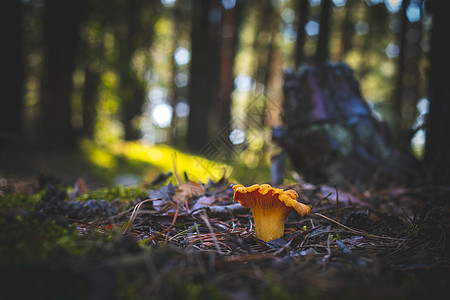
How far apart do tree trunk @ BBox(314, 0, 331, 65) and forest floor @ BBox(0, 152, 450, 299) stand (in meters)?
6.77

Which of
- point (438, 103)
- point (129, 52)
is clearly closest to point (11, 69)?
point (129, 52)

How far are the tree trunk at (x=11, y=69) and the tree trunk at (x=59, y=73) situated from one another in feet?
3.04

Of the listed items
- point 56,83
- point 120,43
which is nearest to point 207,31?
point 120,43

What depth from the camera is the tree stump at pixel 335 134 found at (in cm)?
328

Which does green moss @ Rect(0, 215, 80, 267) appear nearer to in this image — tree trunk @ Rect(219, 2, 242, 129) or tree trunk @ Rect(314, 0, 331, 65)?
tree trunk @ Rect(314, 0, 331, 65)

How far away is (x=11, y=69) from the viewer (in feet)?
18.8

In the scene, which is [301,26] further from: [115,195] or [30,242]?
[30,242]

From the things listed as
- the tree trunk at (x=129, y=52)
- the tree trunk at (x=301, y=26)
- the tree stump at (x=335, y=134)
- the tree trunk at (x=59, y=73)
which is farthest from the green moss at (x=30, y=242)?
the tree trunk at (x=301, y=26)

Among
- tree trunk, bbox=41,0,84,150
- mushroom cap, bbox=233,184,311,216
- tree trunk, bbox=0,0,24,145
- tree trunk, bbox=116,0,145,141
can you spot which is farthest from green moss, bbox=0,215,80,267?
tree trunk, bbox=116,0,145,141

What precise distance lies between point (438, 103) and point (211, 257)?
10.9ft

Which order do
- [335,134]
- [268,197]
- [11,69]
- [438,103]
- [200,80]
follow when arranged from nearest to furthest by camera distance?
A: [268,197]
[438,103]
[335,134]
[11,69]
[200,80]

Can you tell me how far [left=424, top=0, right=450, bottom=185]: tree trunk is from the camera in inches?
111

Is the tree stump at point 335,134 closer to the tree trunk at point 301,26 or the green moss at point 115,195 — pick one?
the green moss at point 115,195

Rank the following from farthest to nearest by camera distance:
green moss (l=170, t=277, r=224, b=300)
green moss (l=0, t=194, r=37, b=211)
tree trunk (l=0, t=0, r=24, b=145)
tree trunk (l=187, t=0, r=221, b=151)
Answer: tree trunk (l=187, t=0, r=221, b=151), tree trunk (l=0, t=0, r=24, b=145), green moss (l=0, t=194, r=37, b=211), green moss (l=170, t=277, r=224, b=300)
